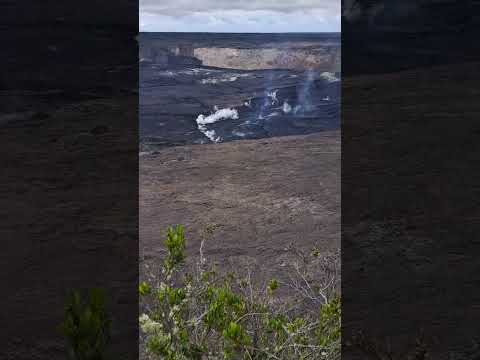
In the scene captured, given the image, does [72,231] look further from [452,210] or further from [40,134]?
[452,210]

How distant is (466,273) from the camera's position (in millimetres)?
2365

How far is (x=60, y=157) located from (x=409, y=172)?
1.16 meters

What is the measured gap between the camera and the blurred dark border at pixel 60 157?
2.18 m

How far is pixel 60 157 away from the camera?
218cm

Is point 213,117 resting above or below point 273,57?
below

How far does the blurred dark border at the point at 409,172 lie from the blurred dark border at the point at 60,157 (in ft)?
2.44

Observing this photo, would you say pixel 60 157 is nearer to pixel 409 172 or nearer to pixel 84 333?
pixel 84 333

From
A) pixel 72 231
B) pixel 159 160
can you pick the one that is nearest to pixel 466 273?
pixel 72 231

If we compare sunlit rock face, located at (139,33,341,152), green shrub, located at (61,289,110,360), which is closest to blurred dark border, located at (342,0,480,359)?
green shrub, located at (61,289,110,360)

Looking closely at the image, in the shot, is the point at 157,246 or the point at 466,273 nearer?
the point at 466,273

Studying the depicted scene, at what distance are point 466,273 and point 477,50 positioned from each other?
30.3 inches

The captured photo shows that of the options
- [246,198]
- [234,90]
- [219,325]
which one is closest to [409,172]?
[219,325]

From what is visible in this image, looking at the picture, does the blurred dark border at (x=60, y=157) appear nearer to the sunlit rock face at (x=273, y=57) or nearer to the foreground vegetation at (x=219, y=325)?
the foreground vegetation at (x=219, y=325)

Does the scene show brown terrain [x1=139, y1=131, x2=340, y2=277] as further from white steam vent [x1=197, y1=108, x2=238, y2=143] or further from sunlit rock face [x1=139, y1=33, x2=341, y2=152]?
white steam vent [x1=197, y1=108, x2=238, y2=143]
